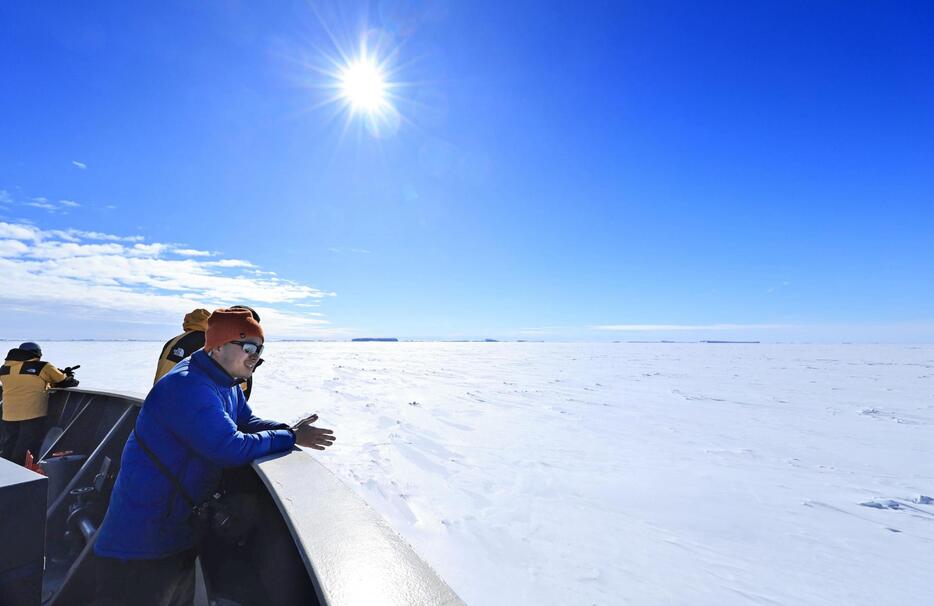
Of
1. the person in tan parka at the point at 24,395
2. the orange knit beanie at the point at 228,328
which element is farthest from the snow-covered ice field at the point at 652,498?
the person in tan parka at the point at 24,395

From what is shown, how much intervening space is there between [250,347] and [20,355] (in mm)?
3976

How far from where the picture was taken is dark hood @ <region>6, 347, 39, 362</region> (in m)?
3.99

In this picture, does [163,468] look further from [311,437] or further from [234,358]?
[311,437]

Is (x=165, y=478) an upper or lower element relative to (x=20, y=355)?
lower

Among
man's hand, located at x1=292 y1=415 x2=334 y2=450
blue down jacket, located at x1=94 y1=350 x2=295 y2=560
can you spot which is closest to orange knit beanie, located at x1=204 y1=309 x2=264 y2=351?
blue down jacket, located at x1=94 y1=350 x2=295 y2=560

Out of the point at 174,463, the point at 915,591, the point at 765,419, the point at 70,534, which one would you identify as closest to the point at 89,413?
the point at 70,534

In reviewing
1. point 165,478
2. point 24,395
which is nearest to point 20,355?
point 24,395

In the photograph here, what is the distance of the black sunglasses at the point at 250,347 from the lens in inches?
71.7

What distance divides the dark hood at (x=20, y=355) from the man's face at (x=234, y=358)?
380 centimetres

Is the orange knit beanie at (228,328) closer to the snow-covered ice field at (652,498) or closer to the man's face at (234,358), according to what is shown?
the man's face at (234,358)

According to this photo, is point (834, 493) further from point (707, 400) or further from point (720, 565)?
point (707, 400)

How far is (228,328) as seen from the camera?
5.90 ft

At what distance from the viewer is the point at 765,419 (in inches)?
360

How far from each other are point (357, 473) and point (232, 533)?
3.80m
